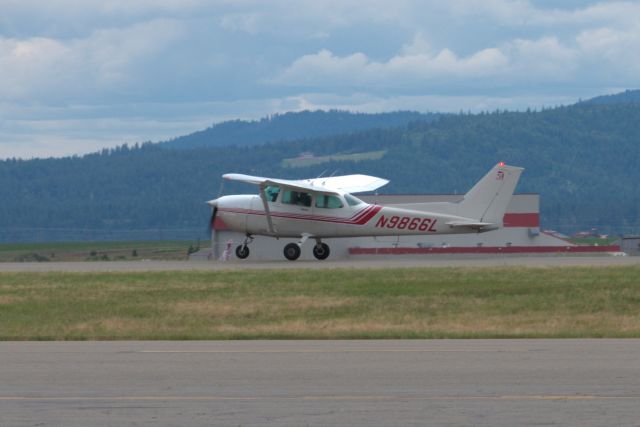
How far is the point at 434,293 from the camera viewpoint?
74.6 feet

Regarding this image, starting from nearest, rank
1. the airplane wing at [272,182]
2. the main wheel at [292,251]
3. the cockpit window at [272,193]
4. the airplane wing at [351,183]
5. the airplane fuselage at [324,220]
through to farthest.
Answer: the airplane wing at [272,182] < the airplane fuselage at [324,220] < the cockpit window at [272,193] < the main wheel at [292,251] < the airplane wing at [351,183]

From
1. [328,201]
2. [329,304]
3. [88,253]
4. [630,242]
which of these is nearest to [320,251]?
Answer: [328,201]

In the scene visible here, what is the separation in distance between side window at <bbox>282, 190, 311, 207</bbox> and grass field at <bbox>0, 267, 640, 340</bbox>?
25.4 feet

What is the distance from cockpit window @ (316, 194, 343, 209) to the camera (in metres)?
35.8

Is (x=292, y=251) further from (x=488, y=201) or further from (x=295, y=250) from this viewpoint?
(x=488, y=201)

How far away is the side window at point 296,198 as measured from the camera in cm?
3584

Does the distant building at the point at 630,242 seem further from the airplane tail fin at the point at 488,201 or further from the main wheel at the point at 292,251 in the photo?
the main wheel at the point at 292,251

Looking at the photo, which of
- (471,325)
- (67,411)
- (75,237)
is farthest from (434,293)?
(75,237)

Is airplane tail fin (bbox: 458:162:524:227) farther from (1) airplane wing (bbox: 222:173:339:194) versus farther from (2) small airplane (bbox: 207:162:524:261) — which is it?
(1) airplane wing (bbox: 222:173:339:194)

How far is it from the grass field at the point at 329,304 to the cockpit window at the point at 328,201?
7.65m

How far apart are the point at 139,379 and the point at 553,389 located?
4.16 metres

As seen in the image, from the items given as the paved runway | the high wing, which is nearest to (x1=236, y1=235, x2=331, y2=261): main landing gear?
the high wing

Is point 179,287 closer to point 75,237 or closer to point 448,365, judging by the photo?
point 448,365

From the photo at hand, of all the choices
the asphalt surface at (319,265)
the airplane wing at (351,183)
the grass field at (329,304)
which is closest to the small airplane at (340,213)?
the asphalt surface at (319,265)
